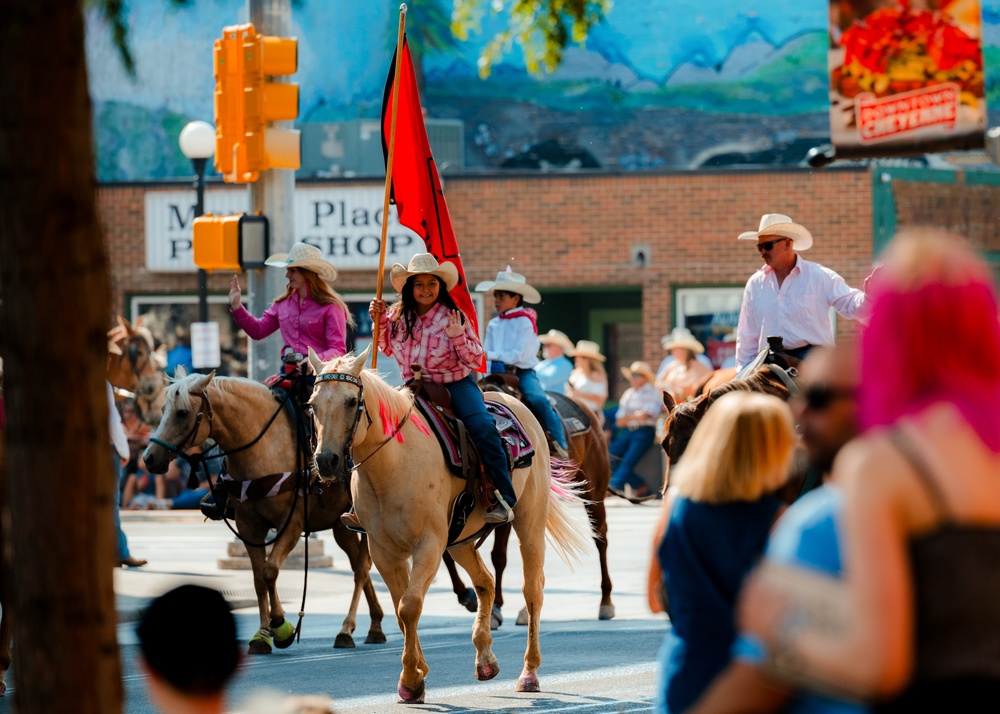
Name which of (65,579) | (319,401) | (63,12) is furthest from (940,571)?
(319,401)

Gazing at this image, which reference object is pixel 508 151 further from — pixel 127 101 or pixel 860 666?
pixel 860 666

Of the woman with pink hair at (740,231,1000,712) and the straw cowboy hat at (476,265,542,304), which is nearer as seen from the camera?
the woman with pink hair at (740,231,1000,712)

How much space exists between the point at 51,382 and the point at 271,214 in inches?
480

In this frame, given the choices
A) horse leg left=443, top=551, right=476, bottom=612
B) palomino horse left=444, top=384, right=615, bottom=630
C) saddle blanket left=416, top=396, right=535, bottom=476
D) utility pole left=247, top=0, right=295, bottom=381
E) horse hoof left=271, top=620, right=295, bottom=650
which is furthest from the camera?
utility pole left=247, top=0, right=295, bottom=381

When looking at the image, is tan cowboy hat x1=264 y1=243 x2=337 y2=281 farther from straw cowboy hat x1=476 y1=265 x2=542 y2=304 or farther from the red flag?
straw cowboy hat x1=476 y1=265 x2=542 y2=304

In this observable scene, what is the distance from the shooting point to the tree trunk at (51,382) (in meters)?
3.68

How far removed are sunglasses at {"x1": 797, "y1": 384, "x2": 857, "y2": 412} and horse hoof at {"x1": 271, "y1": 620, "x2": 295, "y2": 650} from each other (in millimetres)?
8363

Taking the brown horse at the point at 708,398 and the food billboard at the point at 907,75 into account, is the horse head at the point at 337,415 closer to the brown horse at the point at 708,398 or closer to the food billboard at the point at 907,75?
the brown horse at the point at 708,398

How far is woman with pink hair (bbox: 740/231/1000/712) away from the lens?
2.84m

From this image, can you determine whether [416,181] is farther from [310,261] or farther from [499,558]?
→ [499,558]

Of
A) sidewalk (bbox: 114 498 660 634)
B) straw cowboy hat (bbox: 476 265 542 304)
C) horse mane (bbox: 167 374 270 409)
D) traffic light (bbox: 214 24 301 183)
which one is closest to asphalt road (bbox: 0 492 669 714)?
sidewalk (bbox: 114 498 660 634)

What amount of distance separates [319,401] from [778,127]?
114 feet

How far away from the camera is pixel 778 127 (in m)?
42.3

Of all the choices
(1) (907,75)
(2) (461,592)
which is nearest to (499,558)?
(2) (461,592)
